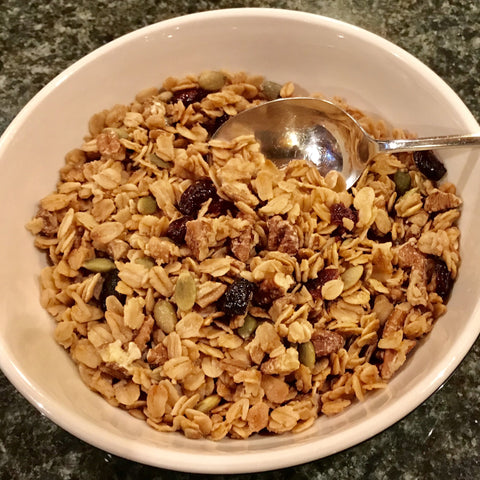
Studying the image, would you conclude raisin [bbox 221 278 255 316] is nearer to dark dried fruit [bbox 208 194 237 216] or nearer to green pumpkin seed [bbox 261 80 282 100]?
dark dried fruit [bbox 208 194 237 216]

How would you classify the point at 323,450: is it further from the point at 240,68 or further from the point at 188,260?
the point at 240,68

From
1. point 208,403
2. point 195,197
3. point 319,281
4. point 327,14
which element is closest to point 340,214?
point 319,281

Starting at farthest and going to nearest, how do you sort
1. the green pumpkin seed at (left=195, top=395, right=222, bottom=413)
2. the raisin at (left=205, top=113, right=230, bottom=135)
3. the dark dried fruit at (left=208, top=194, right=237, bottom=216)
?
the raisin at (left=205, top=113, right=230, bottom=135) < the dark dried fruit at (left=208, top=194, right=237, bottom=216) < the green pumpkin seed at (left=195, top=395, right=222, bottom=413)

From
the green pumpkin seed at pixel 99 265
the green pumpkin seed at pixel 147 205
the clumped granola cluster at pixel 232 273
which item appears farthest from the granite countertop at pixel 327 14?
the green pumpkin seed at pixel 147 205

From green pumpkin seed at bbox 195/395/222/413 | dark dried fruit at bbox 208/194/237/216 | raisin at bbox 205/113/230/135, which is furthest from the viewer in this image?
raisin at bbox 205/113/230/135

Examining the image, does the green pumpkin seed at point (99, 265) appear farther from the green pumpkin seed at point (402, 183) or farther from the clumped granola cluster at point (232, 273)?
the green pumpkin seed at point (402, 183)

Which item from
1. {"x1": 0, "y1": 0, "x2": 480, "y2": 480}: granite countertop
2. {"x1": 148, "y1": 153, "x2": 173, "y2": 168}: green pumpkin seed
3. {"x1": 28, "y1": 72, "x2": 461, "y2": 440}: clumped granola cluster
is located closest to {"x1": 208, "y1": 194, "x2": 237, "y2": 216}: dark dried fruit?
{"x1": 28, "y1": 72, "x2": 461, "y2": 440}: clumped granola cluster
